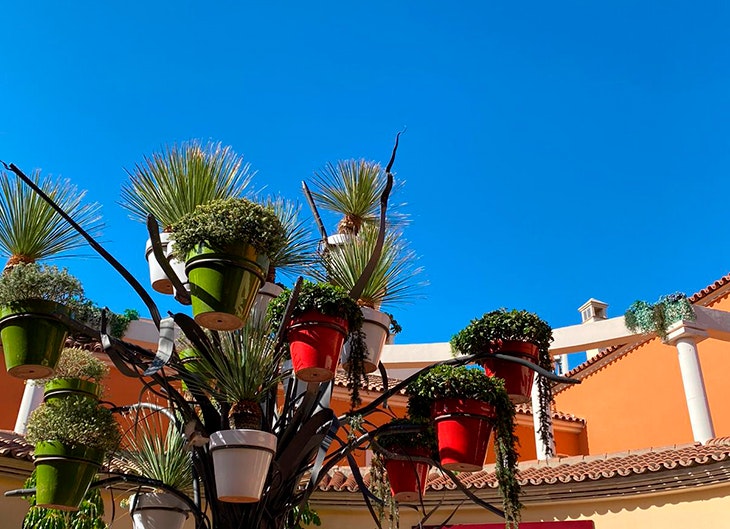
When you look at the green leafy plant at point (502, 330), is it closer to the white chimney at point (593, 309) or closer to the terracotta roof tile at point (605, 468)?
the terracotta roof tile at point (605, 468)

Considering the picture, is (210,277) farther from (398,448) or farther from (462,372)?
(398,448)

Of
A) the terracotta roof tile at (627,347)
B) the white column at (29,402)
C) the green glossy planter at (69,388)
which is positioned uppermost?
the terracotta roof tile at (627,347)

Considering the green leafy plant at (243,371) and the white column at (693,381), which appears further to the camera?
the white column at (693,381)

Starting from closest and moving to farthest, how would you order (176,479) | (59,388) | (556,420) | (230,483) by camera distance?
(230,483) → (59,388) → (176,479) → (556,420)

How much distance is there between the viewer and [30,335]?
3.42 m

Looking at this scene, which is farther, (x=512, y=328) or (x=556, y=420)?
(x=556, y=420)

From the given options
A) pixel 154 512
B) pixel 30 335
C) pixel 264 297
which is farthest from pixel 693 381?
pixel 30 335

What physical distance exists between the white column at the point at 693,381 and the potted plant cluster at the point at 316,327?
7.18m

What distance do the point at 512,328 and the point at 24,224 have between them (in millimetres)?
2329

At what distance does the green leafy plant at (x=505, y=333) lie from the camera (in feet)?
13.0

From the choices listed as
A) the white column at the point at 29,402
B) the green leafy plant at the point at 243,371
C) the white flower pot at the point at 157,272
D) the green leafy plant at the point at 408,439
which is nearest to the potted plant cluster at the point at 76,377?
the white flower pot at the point at 157,272

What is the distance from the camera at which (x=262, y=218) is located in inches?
126

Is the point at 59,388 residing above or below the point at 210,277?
below

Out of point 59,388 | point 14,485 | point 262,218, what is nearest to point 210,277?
point 262,218
